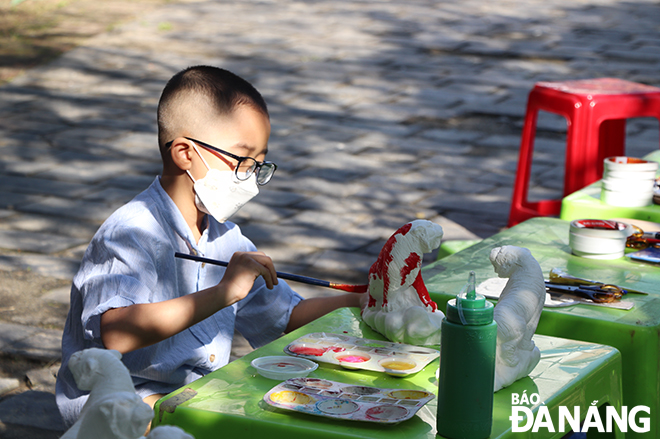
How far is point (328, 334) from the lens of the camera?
198 cm

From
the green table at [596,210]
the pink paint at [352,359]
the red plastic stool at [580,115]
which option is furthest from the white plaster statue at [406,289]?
the red plastic stool at [580,115]

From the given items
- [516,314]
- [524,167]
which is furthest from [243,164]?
[524,167]

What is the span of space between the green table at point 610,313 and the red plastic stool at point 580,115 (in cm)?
170

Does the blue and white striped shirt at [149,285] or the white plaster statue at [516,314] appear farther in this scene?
the blue and white striped shirt at [149,285]

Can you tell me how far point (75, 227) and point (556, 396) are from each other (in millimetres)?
3519

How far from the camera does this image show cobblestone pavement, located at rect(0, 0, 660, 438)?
4.36m

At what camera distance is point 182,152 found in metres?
2.14

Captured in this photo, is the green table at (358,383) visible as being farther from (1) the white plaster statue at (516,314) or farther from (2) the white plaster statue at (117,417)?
(2) the white plaster statue at (117,417)

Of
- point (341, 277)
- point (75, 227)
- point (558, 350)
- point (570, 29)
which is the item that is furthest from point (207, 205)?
point (570, 29)

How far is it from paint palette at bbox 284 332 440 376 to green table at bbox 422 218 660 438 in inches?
16.4

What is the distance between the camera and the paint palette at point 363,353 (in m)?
1.77

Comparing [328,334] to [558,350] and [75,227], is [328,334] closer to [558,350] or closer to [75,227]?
[558,350]

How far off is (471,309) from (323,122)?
557 centimetres

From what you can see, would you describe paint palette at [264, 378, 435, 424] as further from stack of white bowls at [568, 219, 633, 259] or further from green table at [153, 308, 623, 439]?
stack of white bowls at [568, 219, 633, 259]
